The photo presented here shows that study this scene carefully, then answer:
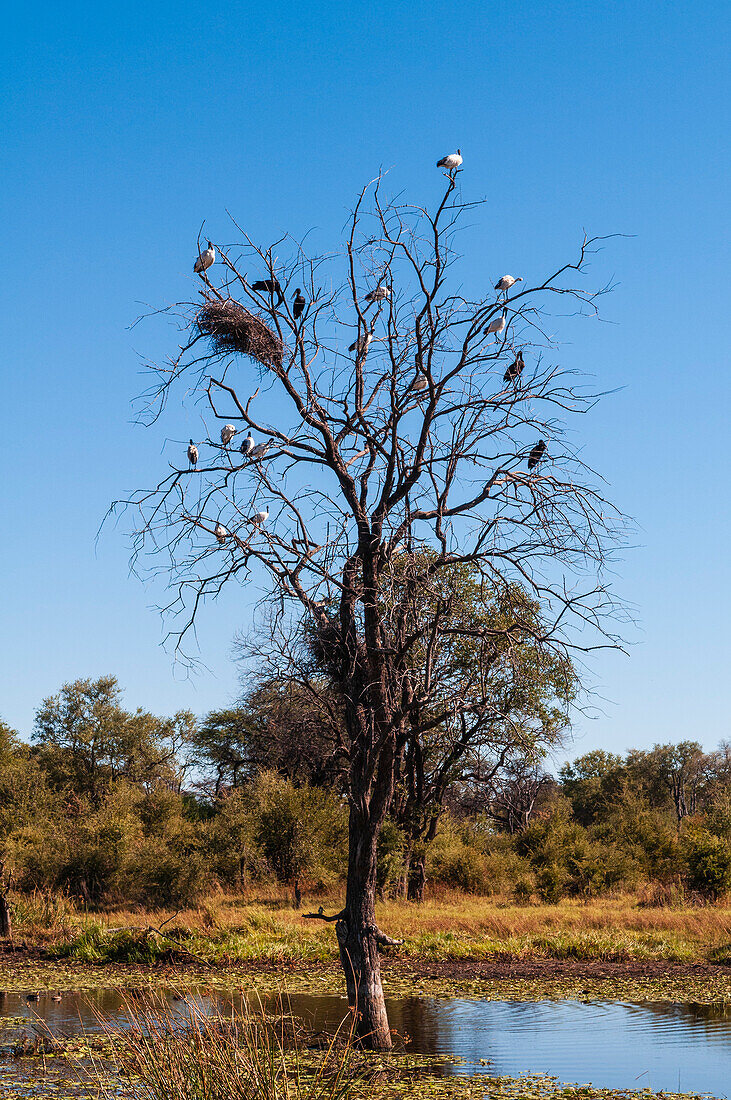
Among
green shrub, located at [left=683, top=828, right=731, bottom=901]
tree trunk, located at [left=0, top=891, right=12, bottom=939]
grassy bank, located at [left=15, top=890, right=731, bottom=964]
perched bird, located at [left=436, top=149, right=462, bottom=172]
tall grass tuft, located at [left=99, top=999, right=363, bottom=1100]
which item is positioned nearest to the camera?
tall grass tuft, located at [left=99, top=999, right=363, bottom=1100]

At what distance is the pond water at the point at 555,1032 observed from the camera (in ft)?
27.5

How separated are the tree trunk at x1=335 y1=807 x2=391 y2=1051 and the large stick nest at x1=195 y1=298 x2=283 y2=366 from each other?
472 centimetres

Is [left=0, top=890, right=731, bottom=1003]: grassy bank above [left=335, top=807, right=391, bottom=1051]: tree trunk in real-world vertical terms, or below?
below

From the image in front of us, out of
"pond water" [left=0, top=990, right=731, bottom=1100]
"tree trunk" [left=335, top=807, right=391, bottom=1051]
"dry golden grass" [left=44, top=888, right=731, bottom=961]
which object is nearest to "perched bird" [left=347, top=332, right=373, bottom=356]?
"tree trunk" [left=335, top=807, right=391, bottom=1051]

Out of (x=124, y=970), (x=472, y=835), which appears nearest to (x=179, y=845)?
(x=124, y=970)

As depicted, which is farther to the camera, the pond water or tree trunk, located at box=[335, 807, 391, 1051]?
tree trunk, located at box=[335, 807, 391, 1051]

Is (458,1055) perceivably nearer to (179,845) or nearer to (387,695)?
(387,695)

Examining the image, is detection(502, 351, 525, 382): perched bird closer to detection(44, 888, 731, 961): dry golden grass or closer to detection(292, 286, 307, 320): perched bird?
detection(292, 286, 307, 320): perched bird

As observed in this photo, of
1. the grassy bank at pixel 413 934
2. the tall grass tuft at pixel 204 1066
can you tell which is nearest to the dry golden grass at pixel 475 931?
the grassy bank at pixel 413 934

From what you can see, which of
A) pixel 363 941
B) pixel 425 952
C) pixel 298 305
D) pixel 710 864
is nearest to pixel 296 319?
pixel 298 305

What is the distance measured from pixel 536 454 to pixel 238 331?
3241 millimetres

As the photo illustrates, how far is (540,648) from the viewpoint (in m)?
8.98

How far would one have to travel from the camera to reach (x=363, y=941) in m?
8.88

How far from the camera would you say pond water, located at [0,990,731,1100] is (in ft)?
27.5
